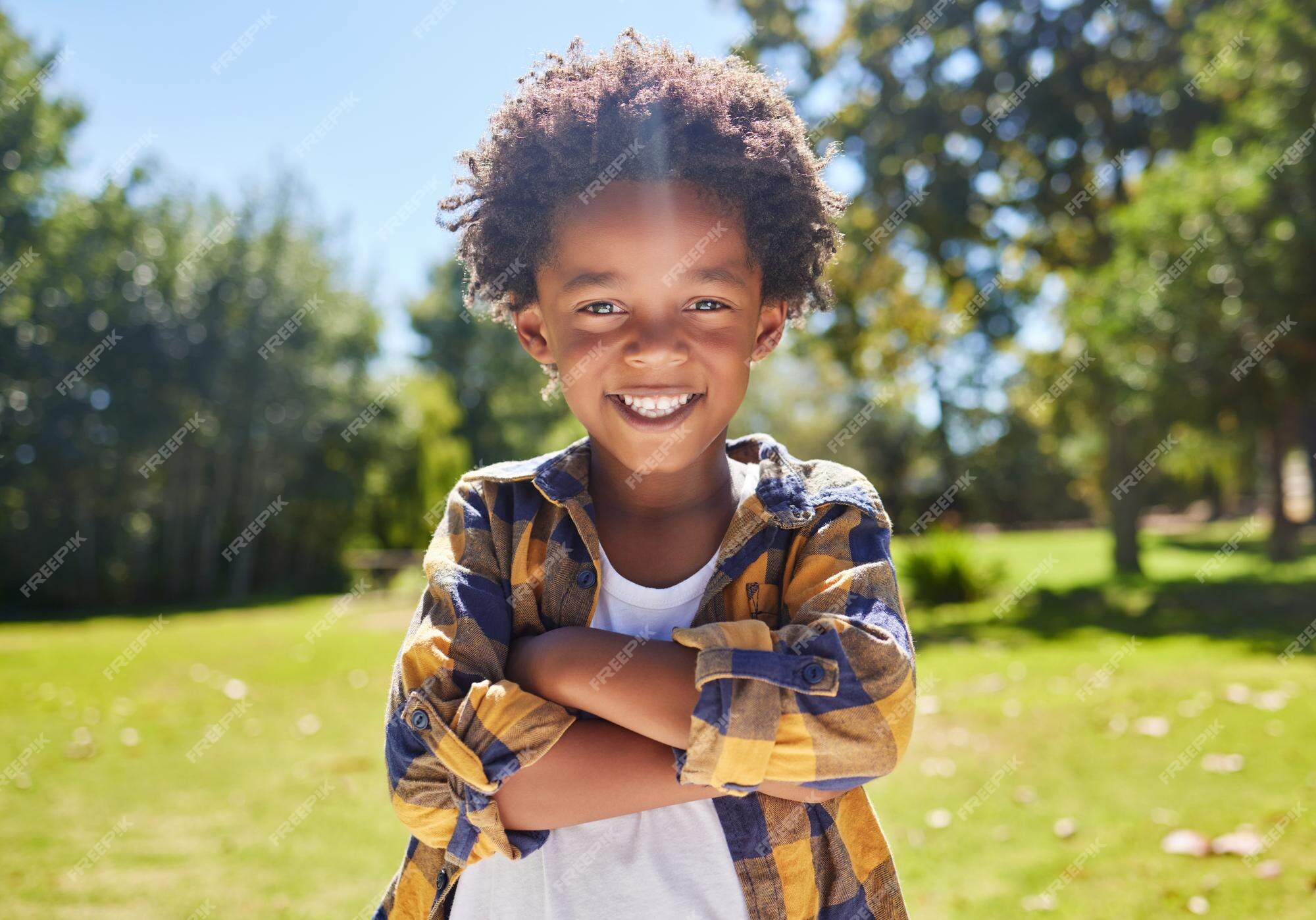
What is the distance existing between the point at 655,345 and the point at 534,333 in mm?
463

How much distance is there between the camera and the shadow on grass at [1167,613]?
940 cm

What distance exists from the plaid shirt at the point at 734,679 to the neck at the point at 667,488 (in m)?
0.06

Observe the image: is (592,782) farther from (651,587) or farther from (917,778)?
(917,778)

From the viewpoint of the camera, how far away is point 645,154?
170 centimetres

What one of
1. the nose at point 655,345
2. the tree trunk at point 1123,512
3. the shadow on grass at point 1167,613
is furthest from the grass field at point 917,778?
the tree trunk at point 1123,512

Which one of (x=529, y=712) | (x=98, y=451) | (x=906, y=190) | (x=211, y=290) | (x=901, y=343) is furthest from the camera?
(x=211, y=290)

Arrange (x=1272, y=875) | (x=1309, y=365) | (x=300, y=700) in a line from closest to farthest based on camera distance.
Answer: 1. (x=1272, y=875)
2. (x=300, y=700)
3. (x=1309, y=365)

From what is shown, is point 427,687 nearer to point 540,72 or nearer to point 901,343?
point 540,72

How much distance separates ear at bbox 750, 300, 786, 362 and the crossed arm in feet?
2.25

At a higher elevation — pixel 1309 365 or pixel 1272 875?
pixel 1309 365

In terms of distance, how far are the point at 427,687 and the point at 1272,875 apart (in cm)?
349

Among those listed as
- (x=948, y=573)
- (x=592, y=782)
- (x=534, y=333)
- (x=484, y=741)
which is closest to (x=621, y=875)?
(x=592, y=782)

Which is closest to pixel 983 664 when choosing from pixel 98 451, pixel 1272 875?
pixel 1272 875

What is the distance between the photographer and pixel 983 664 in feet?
27.9
